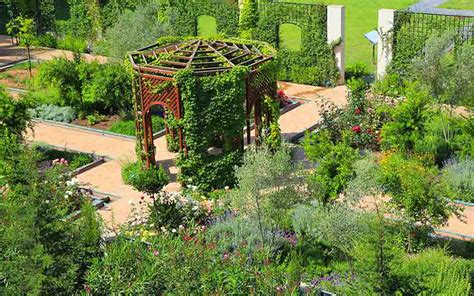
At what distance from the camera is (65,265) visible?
13.6m

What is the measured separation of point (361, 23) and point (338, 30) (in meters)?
8.80

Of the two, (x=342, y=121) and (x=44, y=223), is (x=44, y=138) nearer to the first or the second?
(x=342, y=121)

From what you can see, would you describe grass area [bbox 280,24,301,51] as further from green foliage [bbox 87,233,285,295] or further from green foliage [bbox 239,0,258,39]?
green foliage [bbox 87,233,285,295]

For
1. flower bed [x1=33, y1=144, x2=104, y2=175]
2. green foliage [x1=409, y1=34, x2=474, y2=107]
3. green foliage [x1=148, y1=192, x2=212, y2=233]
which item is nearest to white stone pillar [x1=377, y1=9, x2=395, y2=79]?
green foliage [x1=409, y1=34, x2=474, y2=107]

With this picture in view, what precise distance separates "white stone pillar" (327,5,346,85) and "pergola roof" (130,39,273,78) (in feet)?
21.4

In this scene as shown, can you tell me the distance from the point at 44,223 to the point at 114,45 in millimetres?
13616

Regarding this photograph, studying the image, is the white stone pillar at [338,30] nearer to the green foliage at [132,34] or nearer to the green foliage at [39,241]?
the green foliage at [132,34]

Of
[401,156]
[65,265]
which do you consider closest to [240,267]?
[65,265]

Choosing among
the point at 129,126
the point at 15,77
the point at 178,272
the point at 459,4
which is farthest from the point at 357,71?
the point at 178,272

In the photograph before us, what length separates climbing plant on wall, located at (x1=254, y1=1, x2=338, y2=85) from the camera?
28000 mm

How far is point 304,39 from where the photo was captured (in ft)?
93.8

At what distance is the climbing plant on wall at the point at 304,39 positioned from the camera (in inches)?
1102

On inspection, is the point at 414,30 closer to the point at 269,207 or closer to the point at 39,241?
the point at 269,207

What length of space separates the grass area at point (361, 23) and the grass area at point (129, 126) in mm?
8428
